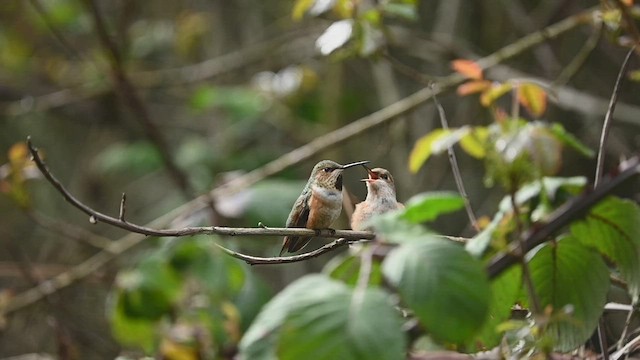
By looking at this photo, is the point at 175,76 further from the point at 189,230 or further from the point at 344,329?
the point at 344,329

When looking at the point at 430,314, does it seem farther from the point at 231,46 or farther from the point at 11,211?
the point at 11,211

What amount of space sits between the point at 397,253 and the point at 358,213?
80 centimetres

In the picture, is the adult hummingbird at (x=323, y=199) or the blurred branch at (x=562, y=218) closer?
the blurred branch at (x=562, y=218)

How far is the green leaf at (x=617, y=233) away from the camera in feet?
5.53

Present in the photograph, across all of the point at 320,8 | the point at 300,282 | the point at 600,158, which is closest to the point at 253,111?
the point at 320,8

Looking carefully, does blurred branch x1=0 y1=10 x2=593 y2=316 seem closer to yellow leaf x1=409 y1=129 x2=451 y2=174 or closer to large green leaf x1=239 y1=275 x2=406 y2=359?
yellow leaf x1=409 y1=129 x2=451 y2=174

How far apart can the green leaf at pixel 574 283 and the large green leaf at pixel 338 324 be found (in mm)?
589

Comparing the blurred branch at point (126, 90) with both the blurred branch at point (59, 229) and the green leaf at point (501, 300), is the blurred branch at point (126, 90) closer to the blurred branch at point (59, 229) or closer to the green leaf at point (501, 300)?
the blurred branch at point (59, 229)

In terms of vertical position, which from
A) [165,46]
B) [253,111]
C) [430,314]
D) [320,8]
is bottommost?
[430,314]

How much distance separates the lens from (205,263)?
10.5 feet

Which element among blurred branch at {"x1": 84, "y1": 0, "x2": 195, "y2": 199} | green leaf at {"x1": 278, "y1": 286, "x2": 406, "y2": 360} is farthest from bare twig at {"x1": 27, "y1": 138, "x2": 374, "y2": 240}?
blurred branch at {"x1": 84, "y1": 0, "x2": 195, "y2": 199}

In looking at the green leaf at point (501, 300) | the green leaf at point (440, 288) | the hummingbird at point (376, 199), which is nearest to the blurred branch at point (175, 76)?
the hummingbird at point (376, 199)

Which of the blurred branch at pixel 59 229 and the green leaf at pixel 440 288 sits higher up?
the blurred branch at pixel 59 229

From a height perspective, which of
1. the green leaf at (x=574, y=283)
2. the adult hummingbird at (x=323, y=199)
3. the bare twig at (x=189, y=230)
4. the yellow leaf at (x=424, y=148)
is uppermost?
the yellow leaf at (x=424, y=148)
